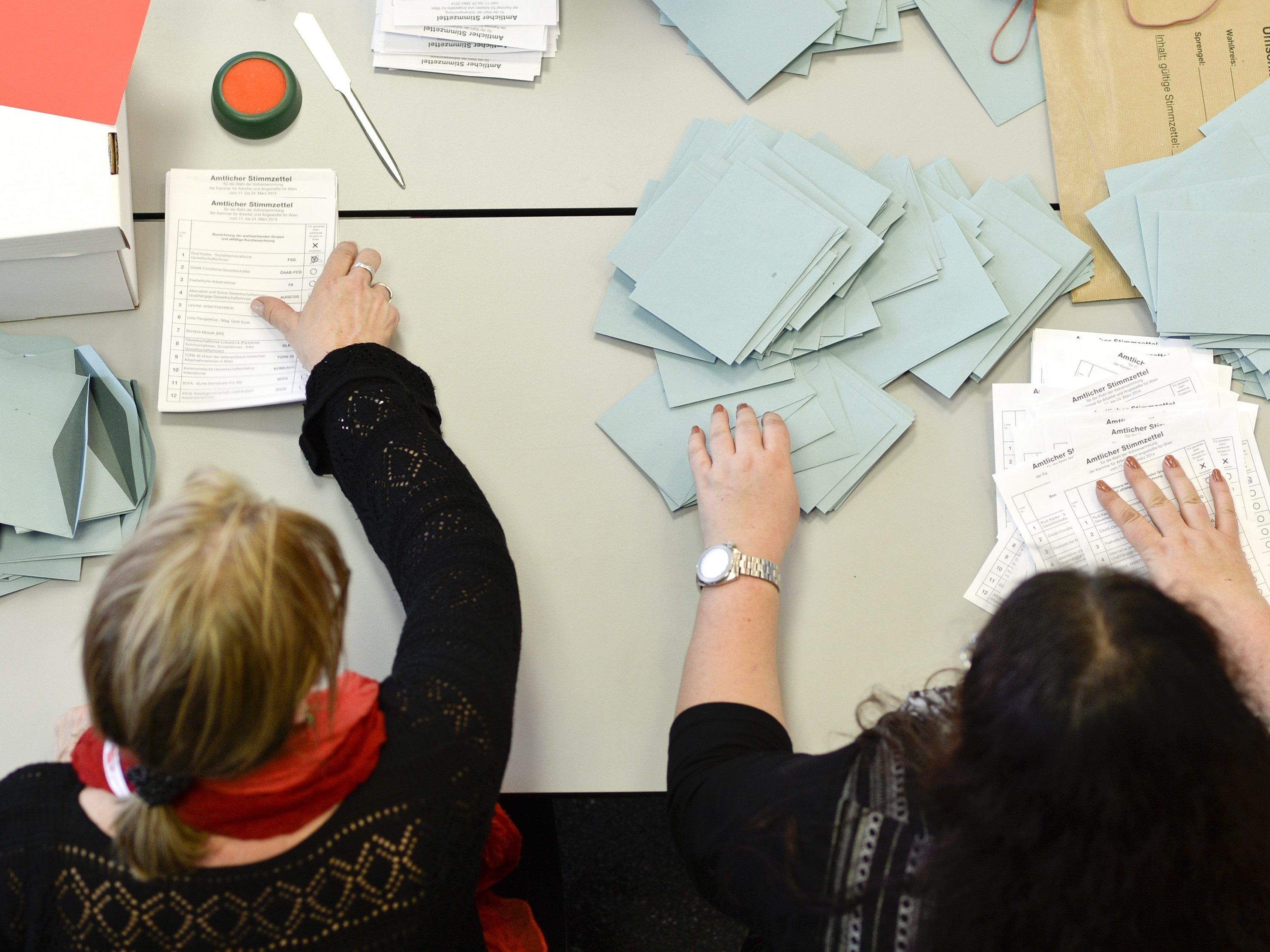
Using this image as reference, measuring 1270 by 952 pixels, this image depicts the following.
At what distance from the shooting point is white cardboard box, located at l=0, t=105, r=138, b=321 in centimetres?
97

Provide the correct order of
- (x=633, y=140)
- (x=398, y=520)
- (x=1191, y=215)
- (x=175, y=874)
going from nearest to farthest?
(x=175, y=874) → (x=398, y=520) → (x=1191, y=215) → (x=633, y=140)

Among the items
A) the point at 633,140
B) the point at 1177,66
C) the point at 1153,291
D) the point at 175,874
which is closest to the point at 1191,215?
the point at 1153,291

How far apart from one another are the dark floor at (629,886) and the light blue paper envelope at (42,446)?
86 centimetres

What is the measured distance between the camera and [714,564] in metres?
0.95

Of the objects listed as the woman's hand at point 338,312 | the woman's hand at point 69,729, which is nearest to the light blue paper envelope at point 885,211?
the woman's hand at point 338,312

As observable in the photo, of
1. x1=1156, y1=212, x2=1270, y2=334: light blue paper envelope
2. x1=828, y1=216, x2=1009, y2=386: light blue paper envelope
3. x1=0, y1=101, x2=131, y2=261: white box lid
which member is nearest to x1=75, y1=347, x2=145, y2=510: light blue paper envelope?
x1=0, y1=101, x2=131, y2=261: white box lid

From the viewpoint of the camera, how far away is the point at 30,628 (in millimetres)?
984

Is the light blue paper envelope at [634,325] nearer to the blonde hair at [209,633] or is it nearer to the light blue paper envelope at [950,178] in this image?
the light blue paper envelope at [950,178]

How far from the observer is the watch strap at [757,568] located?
94 cm

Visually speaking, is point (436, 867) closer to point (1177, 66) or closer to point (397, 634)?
point (397, 634)

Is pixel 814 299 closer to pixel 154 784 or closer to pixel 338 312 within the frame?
pixel 338 312

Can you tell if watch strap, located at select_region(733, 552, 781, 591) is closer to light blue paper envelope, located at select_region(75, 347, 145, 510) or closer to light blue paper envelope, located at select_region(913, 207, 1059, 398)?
light blue paper envelope, located at select_region(913, 207, 1059, 398)

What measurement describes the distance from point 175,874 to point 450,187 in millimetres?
820

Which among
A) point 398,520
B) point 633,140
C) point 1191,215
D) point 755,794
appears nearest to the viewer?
point 755,794
